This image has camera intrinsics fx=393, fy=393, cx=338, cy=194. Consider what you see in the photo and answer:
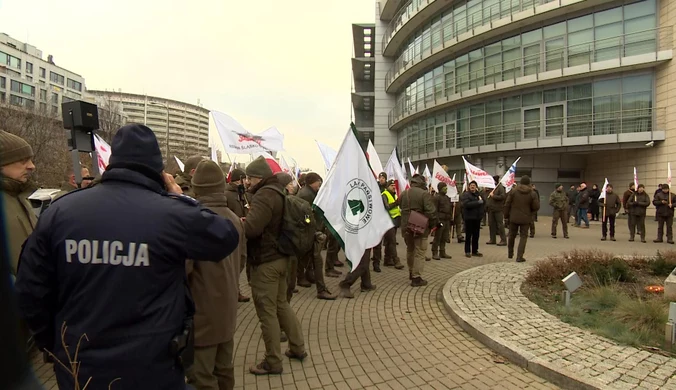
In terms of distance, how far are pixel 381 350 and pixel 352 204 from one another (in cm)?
231

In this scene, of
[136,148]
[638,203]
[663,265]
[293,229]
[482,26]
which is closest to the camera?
[136,148]

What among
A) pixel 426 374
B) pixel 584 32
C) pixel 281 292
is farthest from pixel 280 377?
pixel 584 32

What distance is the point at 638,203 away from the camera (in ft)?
40.8

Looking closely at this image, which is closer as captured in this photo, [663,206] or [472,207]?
[472,207]

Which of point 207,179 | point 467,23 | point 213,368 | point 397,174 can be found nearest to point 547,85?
point 467,23

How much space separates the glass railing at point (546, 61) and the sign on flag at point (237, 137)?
19315 mm

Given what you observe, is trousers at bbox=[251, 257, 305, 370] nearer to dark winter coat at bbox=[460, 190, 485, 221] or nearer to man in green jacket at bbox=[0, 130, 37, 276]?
man in green jacket at bbox=[0, 130, 37, 276]

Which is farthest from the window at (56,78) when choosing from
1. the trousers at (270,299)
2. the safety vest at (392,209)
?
the trousers at (270,299)

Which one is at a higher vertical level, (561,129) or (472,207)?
(561,129)

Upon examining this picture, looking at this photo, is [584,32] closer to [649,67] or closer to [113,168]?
[649,67]

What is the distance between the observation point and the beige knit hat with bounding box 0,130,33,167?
3056 millimetres

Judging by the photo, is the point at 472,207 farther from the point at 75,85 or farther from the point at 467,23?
the point at 75,85

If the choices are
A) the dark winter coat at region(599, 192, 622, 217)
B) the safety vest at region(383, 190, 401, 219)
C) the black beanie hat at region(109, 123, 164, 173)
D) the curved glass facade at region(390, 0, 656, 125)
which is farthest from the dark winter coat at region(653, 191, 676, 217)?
the black beanie hat at region(109, 123, 164, 173)

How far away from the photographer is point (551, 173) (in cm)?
2509
